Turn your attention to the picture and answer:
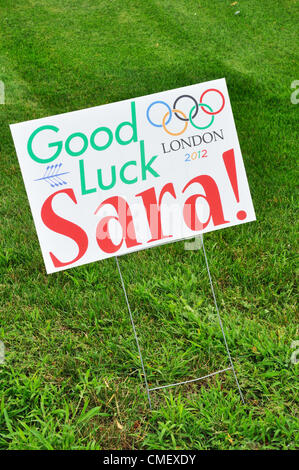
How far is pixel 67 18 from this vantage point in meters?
7.13

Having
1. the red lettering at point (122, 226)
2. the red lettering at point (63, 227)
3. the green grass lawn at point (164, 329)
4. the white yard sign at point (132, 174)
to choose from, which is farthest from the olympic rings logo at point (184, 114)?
the green grass lawn at point (164, 329)

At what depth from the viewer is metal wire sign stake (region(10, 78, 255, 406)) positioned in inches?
75.7

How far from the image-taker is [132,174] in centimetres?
203

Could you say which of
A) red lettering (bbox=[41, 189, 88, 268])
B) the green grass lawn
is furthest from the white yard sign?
the green grass lawn

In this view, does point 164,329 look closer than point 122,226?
No

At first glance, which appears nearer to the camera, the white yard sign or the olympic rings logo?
the white yard sign

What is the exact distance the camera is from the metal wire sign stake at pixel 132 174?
192 centimetres

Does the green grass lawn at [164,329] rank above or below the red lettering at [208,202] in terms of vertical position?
below

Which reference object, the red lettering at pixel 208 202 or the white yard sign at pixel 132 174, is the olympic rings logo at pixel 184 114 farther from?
the red lettering at pixel 208 202

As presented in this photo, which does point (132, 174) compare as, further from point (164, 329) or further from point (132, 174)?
point (164, 329)

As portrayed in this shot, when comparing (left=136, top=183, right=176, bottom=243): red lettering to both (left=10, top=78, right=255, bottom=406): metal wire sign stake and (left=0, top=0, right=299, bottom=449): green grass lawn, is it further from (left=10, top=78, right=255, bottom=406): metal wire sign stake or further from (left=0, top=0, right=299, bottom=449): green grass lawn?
(left=0, top=0, right=299, bottom=449): green grass lawn

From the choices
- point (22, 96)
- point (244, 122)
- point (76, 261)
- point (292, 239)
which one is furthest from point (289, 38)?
point (76, 261)

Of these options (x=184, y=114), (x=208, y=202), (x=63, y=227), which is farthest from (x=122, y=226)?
(x=184, y=114)

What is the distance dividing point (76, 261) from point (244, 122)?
2.87 metres
